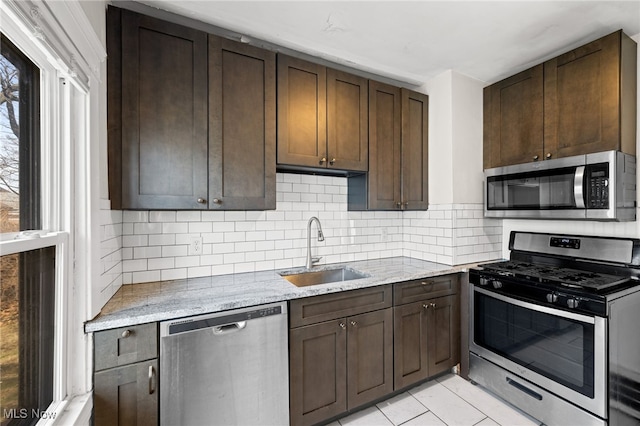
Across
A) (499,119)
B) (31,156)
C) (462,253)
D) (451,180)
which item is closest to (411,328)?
(462,253)

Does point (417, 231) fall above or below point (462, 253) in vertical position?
above

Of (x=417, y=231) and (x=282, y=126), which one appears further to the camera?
(x=417, y=231)

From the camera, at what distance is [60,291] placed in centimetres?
114

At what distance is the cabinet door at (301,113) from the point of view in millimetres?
1946

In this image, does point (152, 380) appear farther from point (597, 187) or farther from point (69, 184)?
point (597, 187)

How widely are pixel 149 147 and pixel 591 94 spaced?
279 centimetres

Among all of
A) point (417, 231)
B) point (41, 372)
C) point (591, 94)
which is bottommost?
point (41, 372)

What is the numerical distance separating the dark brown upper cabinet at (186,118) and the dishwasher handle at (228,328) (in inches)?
26.3

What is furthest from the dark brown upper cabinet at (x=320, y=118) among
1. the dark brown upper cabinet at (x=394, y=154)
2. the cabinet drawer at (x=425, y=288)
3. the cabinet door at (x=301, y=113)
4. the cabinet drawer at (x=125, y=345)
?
the cabinet drawer at (x=125, y=345)

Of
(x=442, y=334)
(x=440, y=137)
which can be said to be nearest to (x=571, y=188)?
(x=440, y=137)

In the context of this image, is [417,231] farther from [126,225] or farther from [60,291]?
[60,291]

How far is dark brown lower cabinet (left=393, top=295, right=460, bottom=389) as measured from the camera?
6.78 feet

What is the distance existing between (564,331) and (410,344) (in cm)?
92

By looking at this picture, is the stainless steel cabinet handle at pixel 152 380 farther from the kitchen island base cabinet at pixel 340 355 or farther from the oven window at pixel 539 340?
the oven window at pixel 539 340
